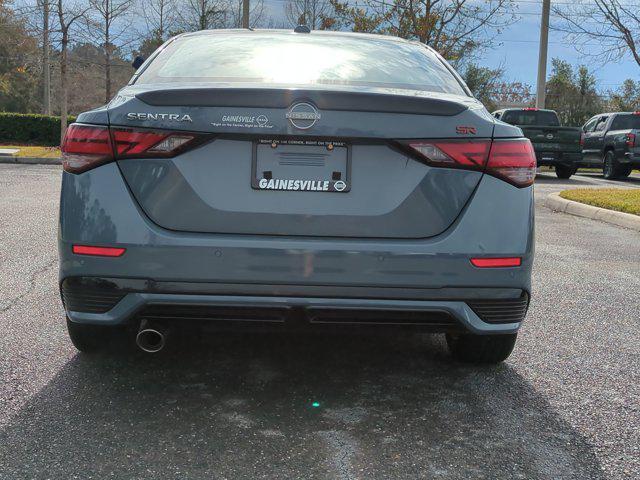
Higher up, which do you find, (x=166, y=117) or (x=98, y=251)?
(x=166, y=117)

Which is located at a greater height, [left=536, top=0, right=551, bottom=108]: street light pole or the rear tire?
[left=536, top=0, right=551, bottom=108]: street light pole

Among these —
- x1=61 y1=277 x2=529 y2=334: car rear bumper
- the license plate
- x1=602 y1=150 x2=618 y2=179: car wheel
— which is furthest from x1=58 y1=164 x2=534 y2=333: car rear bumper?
x1=602 y1=150 x2=618 y2=179: car wheel

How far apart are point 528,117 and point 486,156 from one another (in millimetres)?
18397

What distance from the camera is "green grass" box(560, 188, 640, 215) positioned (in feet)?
33.6

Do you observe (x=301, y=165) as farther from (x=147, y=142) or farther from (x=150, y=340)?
(x=150, y=340)

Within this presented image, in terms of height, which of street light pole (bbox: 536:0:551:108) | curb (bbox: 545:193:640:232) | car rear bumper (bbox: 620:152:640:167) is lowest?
curb (bbox: 545:193:640:232)

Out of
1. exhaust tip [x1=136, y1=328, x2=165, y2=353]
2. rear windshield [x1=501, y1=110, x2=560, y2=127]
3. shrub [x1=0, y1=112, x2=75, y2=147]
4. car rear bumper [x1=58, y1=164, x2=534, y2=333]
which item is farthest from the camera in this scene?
shrub [x1=0, y1=112, x2=75, y2=147]

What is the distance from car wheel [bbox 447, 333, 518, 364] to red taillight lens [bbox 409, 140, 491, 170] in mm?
919

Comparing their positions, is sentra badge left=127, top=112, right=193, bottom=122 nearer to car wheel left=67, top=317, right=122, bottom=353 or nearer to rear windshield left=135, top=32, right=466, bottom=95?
rear windshield left=135, top=32, right=466, bottom=95

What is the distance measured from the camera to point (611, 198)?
11266 mm

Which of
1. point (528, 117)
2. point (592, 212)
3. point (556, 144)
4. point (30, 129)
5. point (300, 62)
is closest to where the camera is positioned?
point (300, 62)

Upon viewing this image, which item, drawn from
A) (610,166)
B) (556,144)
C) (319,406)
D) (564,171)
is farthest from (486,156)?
(610,166)

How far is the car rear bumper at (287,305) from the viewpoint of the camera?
2.79 m

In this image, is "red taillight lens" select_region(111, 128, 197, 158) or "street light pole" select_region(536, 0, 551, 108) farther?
"street light pole" select_region(536, 0, 551, 108)
